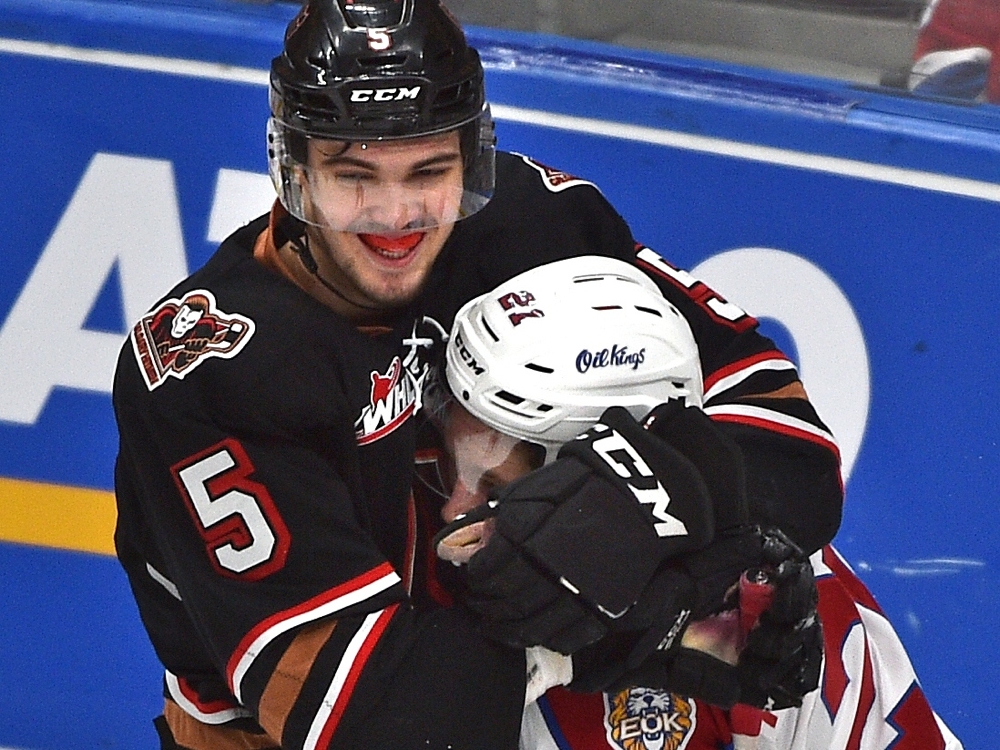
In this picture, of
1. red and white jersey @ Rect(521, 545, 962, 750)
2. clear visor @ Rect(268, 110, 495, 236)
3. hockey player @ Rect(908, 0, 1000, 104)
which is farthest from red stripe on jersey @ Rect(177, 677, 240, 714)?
Answer: hockey player @ Rect(908, 0, 1000, 104)

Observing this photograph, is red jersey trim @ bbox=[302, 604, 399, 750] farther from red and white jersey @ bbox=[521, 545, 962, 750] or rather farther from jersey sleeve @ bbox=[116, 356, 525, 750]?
red and white jersey @ bbox=[521, 545, 962, 750]

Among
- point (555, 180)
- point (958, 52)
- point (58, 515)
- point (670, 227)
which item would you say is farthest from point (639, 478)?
point (58, 515)

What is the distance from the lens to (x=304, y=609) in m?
1.43

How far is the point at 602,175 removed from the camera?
7.29 ft

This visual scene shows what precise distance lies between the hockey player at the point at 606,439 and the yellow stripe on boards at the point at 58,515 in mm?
902

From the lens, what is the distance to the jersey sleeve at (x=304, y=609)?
1.41 metres

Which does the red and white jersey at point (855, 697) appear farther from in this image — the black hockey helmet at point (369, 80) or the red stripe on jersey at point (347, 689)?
the black hockey helmet at point (369, 80)

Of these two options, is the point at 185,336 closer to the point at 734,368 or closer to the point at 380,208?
the point at 380,208

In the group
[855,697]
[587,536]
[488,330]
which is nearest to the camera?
[587,536]

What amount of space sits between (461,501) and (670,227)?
76cm

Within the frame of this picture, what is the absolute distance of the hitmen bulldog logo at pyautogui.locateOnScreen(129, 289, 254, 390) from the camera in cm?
146

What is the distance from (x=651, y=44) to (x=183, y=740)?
3.85 feet

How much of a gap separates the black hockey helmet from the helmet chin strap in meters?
0.04

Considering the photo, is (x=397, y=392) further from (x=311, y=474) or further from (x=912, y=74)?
(x=912, y=74)
